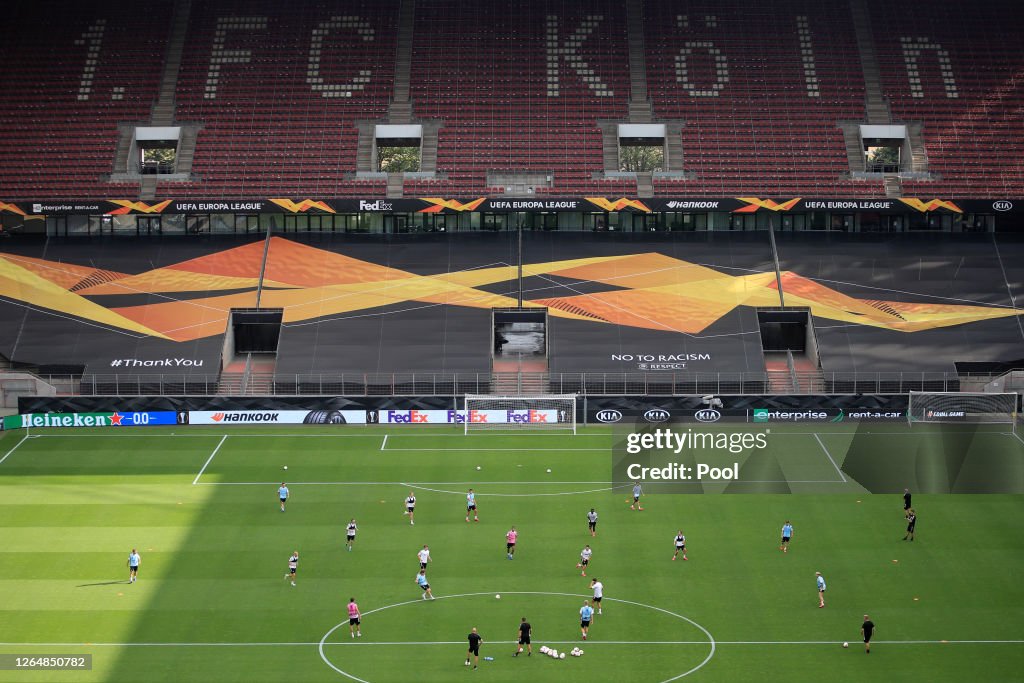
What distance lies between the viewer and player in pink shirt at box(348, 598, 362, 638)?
37562 mm

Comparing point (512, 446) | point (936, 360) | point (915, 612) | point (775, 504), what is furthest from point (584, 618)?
point (936, 360)

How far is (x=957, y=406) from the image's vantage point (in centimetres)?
5769

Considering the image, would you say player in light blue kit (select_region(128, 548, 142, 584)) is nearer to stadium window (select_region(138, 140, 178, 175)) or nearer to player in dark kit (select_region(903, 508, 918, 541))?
player in dark kit (select_region(903, 508, 918, 541))

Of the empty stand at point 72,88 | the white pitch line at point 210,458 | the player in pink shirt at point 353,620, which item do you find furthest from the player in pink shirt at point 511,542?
the empty stand at point 72,88

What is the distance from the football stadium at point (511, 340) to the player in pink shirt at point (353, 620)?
0.17 meters

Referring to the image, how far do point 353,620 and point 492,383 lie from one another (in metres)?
23.6

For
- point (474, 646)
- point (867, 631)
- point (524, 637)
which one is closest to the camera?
point (474, 646)

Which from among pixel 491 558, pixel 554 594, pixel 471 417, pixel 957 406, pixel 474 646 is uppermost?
pixel 957 406

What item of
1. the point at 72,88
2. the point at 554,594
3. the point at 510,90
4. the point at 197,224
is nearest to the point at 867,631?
the point at 554,594

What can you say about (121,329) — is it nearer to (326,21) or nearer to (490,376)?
(490,376)

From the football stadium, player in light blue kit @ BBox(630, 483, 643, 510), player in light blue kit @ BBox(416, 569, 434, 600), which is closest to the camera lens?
the football stadium

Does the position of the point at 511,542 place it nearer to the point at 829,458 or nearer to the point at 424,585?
the point at 424,585

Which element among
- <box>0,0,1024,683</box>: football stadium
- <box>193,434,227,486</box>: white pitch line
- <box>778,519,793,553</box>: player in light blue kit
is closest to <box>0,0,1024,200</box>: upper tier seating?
<box>0,0,1024,683</box>: football stadium

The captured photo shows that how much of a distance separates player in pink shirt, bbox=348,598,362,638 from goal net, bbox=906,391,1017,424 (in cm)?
2914
